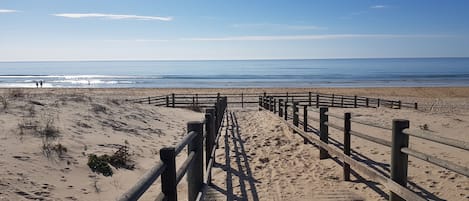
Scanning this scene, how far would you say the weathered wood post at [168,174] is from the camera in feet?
10.1

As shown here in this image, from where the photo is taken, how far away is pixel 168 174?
3.13 m

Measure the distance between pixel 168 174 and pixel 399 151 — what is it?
2.83 metres

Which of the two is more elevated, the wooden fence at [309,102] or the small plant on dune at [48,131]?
the small plant on dune at [48,131]

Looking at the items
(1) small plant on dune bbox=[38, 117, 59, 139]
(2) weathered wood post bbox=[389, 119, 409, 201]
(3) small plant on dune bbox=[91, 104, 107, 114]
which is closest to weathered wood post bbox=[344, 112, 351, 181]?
(2) weathered wood post bbox=[389, 119, 409, 201]

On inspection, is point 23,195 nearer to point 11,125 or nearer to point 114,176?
point 114,176

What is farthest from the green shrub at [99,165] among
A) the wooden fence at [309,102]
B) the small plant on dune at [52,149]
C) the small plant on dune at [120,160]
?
the wooden fence at [309,102]

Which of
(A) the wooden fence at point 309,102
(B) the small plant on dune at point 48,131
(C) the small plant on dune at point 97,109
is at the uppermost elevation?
(C) the small plant on dune at point 97,109

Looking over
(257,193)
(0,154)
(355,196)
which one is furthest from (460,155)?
(0,154)

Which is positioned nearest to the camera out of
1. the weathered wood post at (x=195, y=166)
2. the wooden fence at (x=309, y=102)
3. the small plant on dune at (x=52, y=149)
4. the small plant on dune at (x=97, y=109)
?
the weathered wood post at (x=195, y=166)

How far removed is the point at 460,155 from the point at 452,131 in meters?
4.84

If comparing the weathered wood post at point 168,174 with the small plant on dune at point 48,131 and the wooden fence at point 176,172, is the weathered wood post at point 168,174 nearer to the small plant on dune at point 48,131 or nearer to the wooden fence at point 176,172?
the wooden fence at point 176,172

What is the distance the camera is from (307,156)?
9320 millimetres

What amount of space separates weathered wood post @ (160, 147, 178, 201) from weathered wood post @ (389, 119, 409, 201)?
2.74 m

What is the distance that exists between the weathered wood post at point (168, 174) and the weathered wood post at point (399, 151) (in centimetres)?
274
